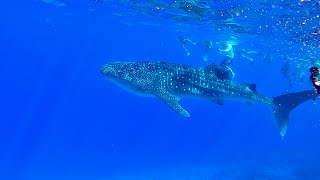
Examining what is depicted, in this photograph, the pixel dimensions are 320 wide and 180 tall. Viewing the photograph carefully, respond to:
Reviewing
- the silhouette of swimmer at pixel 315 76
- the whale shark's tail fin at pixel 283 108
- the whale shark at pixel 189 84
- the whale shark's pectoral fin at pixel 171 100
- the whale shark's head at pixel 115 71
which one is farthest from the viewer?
the whale shark's tail fin at pixel 283 108

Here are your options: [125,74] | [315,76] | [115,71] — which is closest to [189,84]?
[125,74]

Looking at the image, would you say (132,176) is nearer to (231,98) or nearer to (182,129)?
(231,98)

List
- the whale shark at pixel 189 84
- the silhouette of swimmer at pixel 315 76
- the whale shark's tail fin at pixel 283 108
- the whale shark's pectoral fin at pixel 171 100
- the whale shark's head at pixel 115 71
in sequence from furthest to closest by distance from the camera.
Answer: the whale shark's tail fin at pixel 283 108, the whale shark at pixel 189 84, the whale shark's head at pixel 115 71, the whale shark's pectoral fin at pixel 171 100, the silhouette of swimmer at pixel 315 76

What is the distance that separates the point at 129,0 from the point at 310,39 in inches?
519

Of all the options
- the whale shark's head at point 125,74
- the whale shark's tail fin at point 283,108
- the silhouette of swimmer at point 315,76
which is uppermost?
the silhouette of swimmer at point 315,76

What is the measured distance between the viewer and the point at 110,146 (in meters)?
84.5

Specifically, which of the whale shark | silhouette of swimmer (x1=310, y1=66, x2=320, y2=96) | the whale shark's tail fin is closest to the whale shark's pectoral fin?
the whale shark

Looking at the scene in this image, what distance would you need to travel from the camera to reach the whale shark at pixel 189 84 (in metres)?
10.9

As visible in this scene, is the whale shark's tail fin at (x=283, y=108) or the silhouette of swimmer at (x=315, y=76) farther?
the whale shark's tail fin at (x=283, y=108)

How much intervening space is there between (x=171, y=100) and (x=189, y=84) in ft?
3.76

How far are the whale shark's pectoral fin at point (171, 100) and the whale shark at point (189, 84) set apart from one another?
7 cm

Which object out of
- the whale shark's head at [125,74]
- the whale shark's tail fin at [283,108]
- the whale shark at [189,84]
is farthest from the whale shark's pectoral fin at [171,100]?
the whale shark's tail fin at [283,108]

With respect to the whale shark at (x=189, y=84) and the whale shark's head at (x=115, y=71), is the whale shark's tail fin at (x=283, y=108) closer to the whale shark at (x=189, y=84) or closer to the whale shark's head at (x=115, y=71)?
the whale shark at (x=189, y=84)

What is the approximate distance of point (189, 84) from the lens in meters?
11.3
